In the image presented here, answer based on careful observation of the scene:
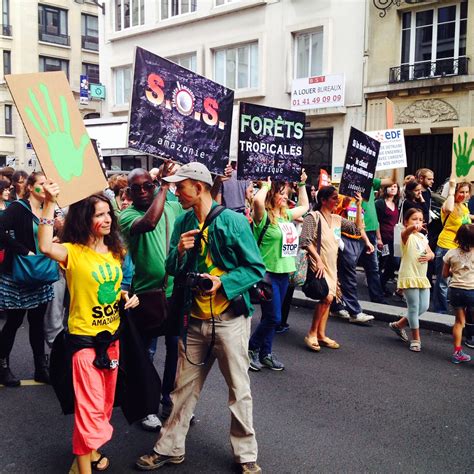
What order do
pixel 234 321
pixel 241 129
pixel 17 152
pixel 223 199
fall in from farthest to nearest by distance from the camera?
pixel 17 152 < pixel 223 199 < pixel 241 129 < pixel 234 321

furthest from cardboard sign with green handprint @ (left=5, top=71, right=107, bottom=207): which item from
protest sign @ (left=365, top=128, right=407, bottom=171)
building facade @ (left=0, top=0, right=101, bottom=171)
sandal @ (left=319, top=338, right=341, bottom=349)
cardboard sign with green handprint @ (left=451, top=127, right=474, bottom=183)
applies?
building facade @ (left=0, top=0, right=101, bottom=171)

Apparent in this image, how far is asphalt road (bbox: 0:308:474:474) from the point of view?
354 centimetres

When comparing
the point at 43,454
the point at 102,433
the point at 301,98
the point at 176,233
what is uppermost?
the point at 301,98

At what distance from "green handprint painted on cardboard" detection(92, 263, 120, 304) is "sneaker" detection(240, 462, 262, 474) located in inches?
48.9

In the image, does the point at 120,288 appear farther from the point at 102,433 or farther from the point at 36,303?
the point at 36,303

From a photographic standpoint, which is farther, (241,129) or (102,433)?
(241,129)

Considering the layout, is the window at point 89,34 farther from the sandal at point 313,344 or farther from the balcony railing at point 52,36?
the sandal at point 313,344

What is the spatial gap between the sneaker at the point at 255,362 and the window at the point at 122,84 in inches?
823

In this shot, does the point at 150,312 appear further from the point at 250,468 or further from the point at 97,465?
the point at 250,468

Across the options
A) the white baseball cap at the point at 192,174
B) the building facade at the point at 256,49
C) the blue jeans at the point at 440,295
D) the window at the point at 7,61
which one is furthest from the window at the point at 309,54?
the window at the point at 7,61

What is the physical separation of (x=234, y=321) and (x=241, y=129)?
2748 millimetres

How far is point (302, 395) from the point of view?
15.4 feet

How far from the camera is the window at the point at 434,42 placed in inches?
627

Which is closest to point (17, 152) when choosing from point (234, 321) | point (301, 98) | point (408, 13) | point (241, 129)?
point (301, 98)
